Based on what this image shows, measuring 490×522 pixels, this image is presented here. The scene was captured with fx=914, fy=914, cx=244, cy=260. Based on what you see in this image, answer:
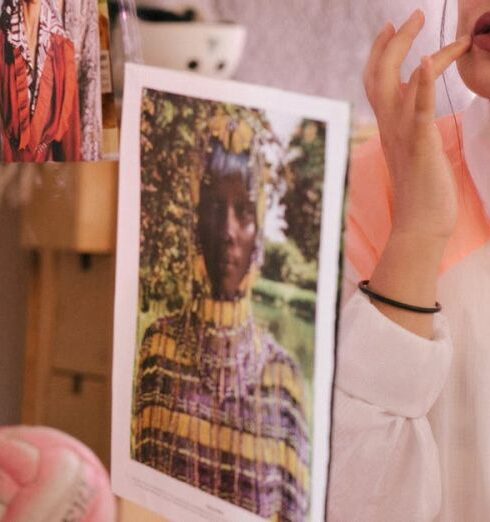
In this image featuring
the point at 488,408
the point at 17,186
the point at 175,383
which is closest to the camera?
the point at 488,408

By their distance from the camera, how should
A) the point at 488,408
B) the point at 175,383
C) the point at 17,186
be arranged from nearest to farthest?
1. the point at 488,408
2. the point at 175,383
3. the point at 17,186

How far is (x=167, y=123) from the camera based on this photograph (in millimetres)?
762

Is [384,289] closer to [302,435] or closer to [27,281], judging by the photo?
[302,435]

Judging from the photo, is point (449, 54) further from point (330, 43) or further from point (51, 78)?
point (51, 78)

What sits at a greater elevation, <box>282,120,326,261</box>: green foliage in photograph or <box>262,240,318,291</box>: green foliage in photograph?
<box>282,120,326,261</box>: green foliage in photograph

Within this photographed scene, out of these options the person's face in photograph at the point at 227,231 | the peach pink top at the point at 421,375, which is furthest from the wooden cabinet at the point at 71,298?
the peach pink top at the point at 421,375

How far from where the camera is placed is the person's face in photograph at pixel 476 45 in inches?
25.2

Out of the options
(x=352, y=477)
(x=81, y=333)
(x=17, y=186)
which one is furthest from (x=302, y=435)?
(x=17, y=186)

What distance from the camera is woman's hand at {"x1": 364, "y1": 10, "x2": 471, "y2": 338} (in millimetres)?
651

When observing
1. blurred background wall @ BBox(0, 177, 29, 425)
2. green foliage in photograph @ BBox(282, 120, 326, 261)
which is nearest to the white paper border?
green foliage in photograph @ BBox(282, 120, 326, 261)

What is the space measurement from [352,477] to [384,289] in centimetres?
15

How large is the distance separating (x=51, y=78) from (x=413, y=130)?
1.26ft

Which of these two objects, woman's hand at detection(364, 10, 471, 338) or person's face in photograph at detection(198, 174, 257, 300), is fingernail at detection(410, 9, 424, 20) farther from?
person's face in photograph at detection(198, 174, 257, 300)

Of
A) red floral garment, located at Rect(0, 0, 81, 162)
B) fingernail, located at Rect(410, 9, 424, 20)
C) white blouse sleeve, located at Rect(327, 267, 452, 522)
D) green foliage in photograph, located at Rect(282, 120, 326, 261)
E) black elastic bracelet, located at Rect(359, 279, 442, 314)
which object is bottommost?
white blouse sleeve, located at Rect(327, 267, 452, 522)
